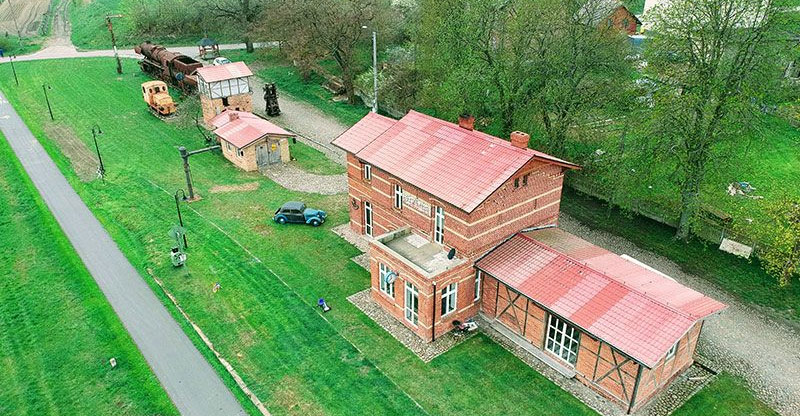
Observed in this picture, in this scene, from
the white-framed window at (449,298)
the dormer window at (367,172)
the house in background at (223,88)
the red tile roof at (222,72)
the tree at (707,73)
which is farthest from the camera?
the house in background at (223,88)

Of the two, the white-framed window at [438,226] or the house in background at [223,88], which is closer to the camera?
the white-framed window at [438,226]

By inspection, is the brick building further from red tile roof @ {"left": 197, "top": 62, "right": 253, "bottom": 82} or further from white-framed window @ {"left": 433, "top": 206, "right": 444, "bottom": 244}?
red tile roof @ {"left": 197, "top": 62, "right": 253, "bottom": 82}

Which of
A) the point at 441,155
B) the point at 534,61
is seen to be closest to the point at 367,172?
the point at 441,155

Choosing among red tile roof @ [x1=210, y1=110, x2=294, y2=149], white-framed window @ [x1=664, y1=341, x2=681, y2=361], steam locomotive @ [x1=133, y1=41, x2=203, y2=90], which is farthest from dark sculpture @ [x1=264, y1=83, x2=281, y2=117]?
white-framed window @ [x1=664, y1=341, x2=681, y2=361]

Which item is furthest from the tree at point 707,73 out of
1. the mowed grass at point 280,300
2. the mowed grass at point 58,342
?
the mowed grass at point 58,342

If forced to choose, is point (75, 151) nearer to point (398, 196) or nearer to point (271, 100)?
point (271, 100)

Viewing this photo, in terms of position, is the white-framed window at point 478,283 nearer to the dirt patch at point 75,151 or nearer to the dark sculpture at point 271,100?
the dirt patch at point 75,151

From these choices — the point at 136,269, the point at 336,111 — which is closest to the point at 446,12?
the point at 336,111
